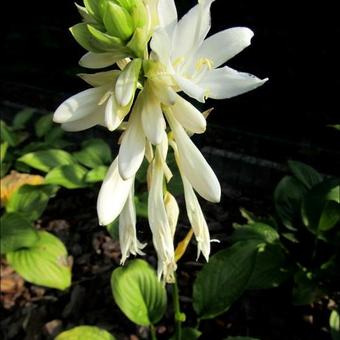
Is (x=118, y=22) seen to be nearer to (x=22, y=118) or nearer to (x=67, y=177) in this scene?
(x=67, y=177)

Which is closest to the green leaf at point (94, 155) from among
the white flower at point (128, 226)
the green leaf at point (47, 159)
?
the green leaf at point (47, 159)

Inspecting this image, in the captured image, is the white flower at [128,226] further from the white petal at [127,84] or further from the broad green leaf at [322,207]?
the broad green leaf at [322,207]

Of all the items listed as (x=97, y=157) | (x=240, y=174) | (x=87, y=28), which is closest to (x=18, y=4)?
(x=97, y=157)

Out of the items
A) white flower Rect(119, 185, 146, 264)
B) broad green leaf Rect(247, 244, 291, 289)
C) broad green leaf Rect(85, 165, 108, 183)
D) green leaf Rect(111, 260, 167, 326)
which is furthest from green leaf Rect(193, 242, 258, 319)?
broad green leaf Rect(85, 165, 108, 183)

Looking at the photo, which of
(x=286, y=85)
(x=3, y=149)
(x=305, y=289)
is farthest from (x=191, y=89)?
(x=286, y=85)

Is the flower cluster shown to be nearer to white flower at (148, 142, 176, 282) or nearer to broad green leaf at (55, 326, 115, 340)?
white flower at (148, 142, 176, 282)

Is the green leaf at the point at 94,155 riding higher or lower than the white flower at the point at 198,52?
lower

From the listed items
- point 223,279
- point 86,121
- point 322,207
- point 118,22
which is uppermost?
point 118,22
